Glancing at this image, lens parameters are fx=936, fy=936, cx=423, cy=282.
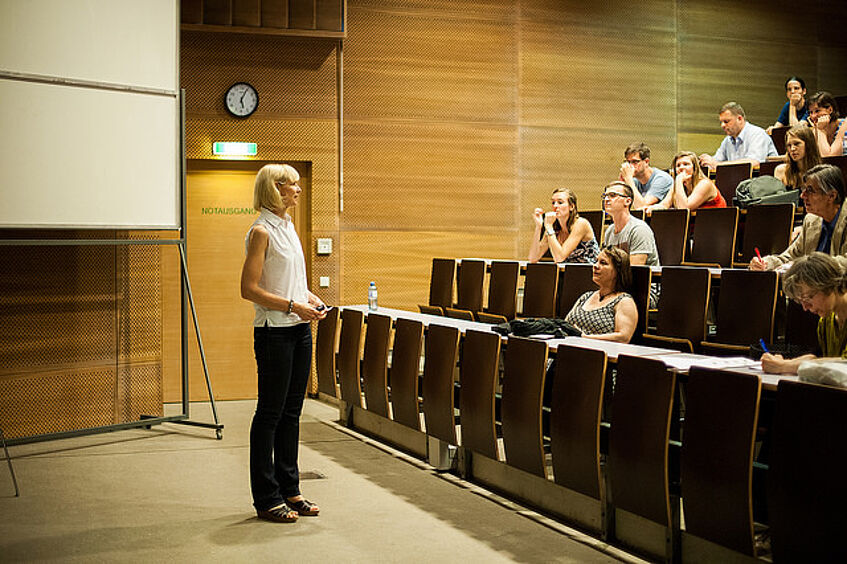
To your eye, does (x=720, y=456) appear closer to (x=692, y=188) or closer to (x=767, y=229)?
(x=767, y=229)

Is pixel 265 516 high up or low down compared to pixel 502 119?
down

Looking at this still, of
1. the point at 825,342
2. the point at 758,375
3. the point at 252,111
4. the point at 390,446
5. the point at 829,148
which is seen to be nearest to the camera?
the point at 758,375

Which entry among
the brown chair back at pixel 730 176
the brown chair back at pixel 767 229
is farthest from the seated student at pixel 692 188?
the brown chair back at pixel 767 229

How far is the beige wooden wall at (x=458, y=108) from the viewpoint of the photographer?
5230mm

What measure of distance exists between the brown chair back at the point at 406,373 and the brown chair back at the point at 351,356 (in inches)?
13.1

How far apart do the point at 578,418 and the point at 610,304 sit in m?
0.85

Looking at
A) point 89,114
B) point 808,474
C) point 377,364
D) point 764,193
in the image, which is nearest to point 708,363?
point 808,474

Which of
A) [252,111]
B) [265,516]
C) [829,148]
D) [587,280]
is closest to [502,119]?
[252,111]

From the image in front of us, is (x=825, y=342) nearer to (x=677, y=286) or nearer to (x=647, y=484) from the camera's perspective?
(x=647, y=484)

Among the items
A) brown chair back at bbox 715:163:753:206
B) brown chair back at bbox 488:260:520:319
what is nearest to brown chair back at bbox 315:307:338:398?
brown chair back at bbox 488:260:520:319

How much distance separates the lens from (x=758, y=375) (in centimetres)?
209

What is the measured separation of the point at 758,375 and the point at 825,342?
355 mm

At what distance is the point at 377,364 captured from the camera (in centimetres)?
384

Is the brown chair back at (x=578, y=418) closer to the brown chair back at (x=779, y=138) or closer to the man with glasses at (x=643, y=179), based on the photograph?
the man with glasses at (x=643, y=179)
